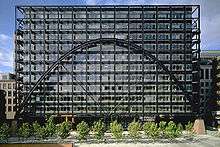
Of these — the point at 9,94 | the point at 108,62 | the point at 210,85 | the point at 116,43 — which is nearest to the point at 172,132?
the point at 108,62

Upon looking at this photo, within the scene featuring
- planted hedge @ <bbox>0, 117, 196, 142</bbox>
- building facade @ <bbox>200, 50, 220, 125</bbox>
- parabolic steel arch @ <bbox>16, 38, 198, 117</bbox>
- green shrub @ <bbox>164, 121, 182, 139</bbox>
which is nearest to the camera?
planted hedge @ <bbox>0, 117, 196, 142</bbox>

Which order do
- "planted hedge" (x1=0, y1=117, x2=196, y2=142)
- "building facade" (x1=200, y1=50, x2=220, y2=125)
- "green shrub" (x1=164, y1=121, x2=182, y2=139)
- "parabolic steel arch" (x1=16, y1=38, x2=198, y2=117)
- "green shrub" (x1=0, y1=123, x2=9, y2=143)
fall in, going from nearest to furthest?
"green shrub" (x1=0, y1=123, x2=9, y2=143) → "planted hedge" (x1=0, y1=117, x2=196, y2=142) → "green shrub" (x1=164, y1=121, x2=182, y2=139) → "parabolic steel arch" (x1=16, y1=38, x2=198, y2=117) → "building facade" (x1=200, y1=50, x2=220, y2=125)

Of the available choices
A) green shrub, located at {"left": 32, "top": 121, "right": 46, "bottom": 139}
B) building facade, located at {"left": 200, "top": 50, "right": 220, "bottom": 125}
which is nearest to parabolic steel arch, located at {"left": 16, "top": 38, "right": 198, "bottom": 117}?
building facade, located at {"left": 200, "top": 50, "right": 220, "bottom": 125}

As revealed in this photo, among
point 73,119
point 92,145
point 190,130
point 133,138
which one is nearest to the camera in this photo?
point 92,145

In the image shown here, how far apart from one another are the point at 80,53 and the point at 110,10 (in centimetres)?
1939

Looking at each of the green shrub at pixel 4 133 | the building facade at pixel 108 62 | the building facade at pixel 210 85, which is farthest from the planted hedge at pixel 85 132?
the building facade at pixel 210 85

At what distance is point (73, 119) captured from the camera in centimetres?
12712

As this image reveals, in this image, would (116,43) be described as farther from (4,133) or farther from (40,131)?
(4,133)

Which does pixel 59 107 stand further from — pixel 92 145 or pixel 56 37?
pixel 92 145

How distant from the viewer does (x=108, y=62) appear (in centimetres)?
12862

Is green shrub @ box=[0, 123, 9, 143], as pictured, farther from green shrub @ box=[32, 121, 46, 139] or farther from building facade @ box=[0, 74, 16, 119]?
building facade @ box=[0, 74, 16, 119]

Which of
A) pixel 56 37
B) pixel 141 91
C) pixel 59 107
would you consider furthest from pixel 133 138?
pixel 56 37

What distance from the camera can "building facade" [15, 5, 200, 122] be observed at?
12825cm

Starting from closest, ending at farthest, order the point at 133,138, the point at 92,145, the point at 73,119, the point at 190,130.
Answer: the point at 92,145
the point at 133,138
the point at 190,130
the point at 73,119
